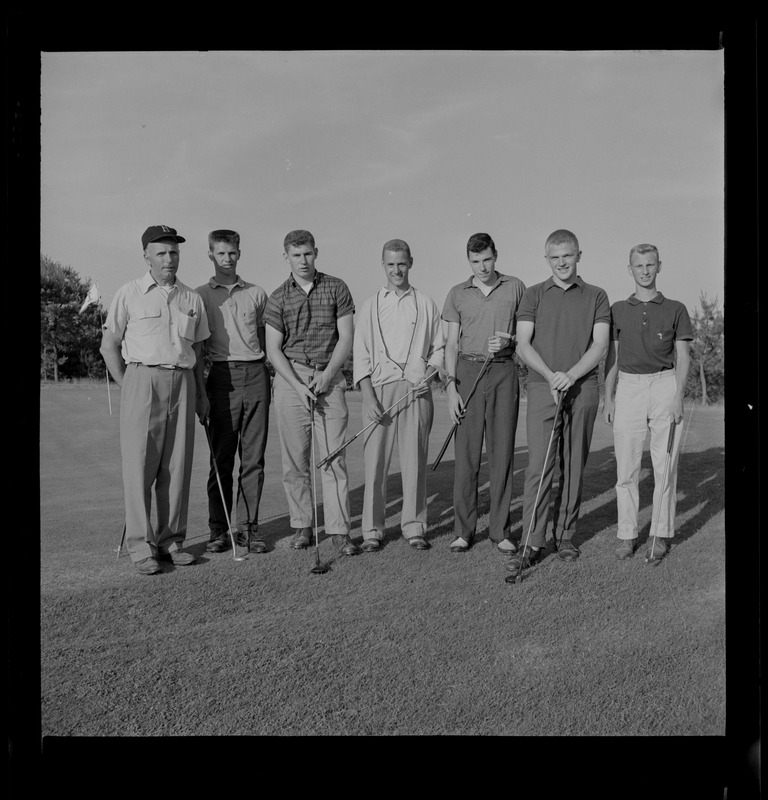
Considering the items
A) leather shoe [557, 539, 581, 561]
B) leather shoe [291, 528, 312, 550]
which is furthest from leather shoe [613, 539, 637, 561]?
leather shoe [291, 528, 312, 550]

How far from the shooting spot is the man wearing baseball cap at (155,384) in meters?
4.43

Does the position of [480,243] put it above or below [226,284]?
above

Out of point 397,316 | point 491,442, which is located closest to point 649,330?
point 491,442

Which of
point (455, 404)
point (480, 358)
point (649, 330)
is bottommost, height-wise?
point (455, 404)

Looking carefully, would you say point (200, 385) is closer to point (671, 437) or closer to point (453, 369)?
point (453, 369)

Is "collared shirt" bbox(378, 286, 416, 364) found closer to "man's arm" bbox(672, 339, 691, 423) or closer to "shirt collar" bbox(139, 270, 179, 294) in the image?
"shirt collar" bbox(139, 270, 179, 294)

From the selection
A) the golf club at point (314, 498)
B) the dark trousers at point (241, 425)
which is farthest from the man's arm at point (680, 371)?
the dark trousers at point (241, 425)

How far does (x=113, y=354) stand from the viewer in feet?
14.7

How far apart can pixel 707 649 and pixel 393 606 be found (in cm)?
148

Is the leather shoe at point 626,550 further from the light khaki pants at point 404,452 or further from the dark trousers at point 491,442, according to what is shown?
the light khaki pants at point 404,452

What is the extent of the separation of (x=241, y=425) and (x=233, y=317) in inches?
26.7

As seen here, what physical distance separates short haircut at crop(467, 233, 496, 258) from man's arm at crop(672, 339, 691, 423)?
1.25 metres

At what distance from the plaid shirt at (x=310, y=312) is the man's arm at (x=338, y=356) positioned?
0.14 ft

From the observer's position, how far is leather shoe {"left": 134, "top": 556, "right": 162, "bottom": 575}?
4.33m
